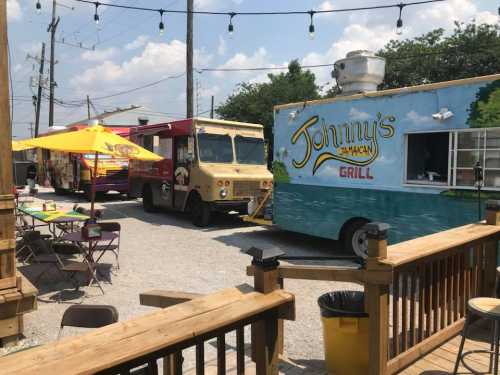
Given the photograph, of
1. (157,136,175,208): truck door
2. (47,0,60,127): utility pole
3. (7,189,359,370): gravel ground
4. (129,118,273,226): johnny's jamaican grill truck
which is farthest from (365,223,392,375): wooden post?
(47,0,60,127): utility pole

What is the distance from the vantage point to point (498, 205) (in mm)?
4270

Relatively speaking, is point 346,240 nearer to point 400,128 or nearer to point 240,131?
point 400,128

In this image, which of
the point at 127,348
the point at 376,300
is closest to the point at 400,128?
the point at 376,300

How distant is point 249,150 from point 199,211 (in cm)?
210

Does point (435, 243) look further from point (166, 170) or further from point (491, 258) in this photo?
point (166, 170)

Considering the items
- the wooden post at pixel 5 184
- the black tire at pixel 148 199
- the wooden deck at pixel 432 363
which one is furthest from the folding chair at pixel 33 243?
the black tire at pixel 148 199

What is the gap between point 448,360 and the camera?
331 cm

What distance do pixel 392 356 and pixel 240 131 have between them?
8.90 metres

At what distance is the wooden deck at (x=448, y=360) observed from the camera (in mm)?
3162

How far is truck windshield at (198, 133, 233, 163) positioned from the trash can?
8.03m

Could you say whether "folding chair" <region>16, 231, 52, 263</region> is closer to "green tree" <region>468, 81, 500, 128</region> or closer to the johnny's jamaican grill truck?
the johnny's jamaican grill truck

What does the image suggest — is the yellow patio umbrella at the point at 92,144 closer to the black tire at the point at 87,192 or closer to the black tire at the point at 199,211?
the black tire at the point at 199,211

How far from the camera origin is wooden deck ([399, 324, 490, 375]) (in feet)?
10.4

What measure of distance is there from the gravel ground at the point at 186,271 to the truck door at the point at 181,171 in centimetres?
70
